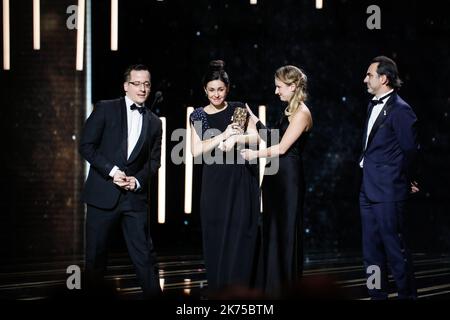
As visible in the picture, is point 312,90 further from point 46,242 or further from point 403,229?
point 403,229

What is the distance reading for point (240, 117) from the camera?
4.53 meters

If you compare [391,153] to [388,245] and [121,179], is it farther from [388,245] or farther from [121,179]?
[121,179]

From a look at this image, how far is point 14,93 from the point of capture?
7.80 metres

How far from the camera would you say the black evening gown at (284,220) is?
4.55 metres

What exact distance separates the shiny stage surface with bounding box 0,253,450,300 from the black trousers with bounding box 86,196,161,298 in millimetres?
200

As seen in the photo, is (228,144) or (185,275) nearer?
(228,144)

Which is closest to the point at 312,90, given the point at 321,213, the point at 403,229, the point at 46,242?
the point at 321,213

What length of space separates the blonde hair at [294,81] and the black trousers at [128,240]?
1.07 m

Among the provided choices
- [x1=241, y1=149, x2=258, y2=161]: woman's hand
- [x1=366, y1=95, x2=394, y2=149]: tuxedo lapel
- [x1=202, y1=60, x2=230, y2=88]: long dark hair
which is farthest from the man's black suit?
[x1=366, y1=95, x2=394, y2=149]: tuxedo lapel

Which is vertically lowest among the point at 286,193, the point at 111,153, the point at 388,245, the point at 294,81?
the point at 388,245

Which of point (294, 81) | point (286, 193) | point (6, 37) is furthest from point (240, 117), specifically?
point (6, 37)

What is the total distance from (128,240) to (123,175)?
377mm

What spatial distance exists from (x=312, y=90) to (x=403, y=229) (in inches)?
149

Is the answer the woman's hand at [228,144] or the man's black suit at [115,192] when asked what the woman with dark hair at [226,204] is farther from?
the man's black suit at [115,192]
